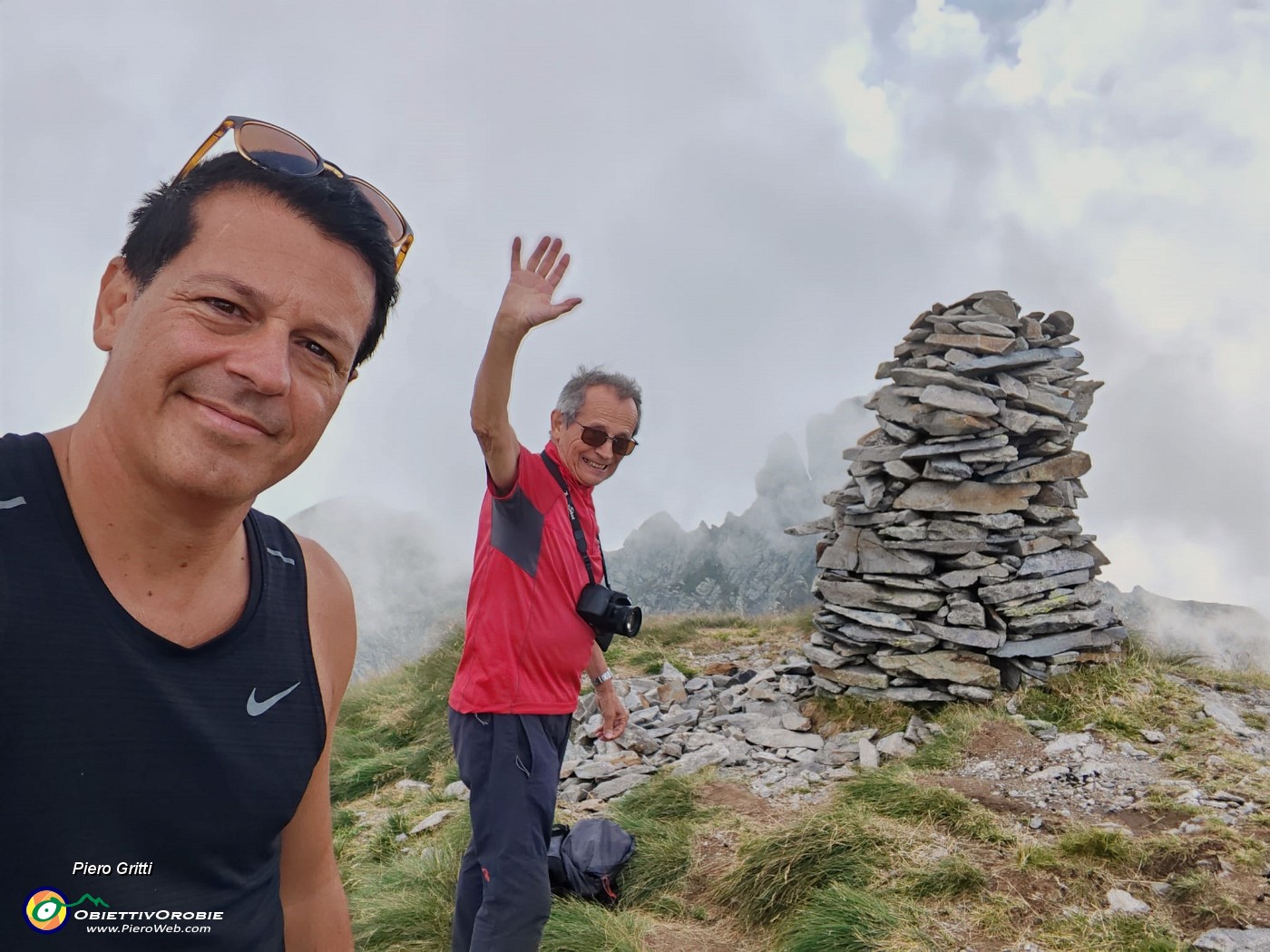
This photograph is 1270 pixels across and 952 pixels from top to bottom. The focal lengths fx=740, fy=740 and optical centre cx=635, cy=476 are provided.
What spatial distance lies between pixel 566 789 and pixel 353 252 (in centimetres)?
552

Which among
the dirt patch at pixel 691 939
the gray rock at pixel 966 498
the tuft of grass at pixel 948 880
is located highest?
the gray rock at pixel 966 498

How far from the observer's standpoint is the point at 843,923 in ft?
11.6

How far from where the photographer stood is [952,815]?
462cm

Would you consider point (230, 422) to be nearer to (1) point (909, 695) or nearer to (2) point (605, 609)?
(2) point (605, 609)

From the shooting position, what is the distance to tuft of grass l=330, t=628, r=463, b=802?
7363 mm

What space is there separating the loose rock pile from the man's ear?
534cm

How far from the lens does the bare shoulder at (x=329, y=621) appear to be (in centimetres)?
148

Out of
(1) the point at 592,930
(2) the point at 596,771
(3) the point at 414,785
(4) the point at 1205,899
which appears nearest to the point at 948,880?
(4) the point at 1205,899

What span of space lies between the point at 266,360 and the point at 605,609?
2127 mm

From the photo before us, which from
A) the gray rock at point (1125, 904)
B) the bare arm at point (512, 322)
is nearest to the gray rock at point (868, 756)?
the gray rock at point (1125, 904)

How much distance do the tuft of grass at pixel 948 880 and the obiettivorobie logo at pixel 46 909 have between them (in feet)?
12.8

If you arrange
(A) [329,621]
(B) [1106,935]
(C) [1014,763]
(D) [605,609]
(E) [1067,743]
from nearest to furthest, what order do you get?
(A) [329,621]
(D) [605,609]
(B) [1106,935]
(C) [1014,763]
(E) [1067,743]

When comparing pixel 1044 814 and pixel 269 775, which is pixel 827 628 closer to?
pixel 1044 814

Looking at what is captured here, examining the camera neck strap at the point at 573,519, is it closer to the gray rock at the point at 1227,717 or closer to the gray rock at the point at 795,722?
the gray rock at the point at 795,722
